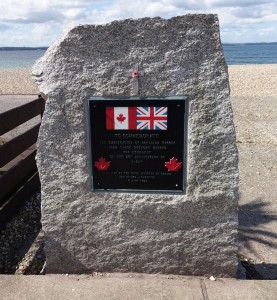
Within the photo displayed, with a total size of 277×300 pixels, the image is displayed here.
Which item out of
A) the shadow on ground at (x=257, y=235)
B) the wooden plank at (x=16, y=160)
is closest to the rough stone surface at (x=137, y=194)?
the shadow on ground at (x=257, y=235)

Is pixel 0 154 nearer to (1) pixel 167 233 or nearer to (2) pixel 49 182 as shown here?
(2) pixel 49 182

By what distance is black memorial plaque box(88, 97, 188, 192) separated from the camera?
10.4ft

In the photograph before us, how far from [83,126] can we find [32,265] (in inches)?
69.4

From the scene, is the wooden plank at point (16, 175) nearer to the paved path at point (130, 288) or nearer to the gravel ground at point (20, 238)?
the gravel ground at point (20, 238)

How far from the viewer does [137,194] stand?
3340 mm

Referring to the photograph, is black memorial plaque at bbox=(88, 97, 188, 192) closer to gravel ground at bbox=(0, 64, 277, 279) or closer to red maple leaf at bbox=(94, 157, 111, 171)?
red maple leaf at bbox=(94, 157, 111, 171)

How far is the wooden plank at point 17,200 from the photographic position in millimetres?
4840

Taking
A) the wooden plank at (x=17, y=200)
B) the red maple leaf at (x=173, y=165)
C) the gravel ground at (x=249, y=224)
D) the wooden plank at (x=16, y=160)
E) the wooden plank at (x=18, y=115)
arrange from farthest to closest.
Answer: the wooden plank at (x=16, y=160), the wooden plank at (x=18, y=115), the wooden plank at (x=17, y=200), the gravel ground at (x=249, y=224), the red maple leaf at (x=173, y=165)

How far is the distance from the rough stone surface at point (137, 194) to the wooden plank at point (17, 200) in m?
1.54

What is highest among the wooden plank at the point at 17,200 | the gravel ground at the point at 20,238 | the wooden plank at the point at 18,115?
the wooden plank at the point at 18,115

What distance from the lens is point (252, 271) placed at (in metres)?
3.90

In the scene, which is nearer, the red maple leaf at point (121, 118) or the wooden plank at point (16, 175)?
the red maple leaf at point (121, 118)

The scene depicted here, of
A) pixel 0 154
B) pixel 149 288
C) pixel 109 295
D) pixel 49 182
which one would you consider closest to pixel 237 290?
pixel 149 288

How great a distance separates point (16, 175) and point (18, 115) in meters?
0.78
